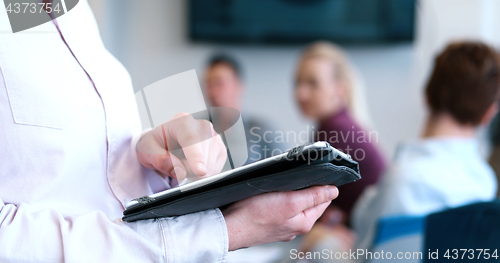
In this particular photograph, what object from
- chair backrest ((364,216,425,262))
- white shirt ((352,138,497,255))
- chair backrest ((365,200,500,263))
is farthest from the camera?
white shirt ((352,138,497,255))

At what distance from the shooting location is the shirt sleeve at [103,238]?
451mm

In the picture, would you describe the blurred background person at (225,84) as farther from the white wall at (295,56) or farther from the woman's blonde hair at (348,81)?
the woman's blonde hair at (348,81)

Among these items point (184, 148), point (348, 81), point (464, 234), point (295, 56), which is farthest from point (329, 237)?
point (295, 56)

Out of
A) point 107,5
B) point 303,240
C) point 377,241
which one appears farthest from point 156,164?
point 107,5

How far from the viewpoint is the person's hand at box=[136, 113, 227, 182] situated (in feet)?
1.59

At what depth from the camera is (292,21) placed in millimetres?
2877

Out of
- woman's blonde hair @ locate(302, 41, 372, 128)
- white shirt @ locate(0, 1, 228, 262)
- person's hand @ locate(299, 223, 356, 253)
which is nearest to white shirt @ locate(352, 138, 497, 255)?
person's hand @ locate(299, 223, 356, 253)

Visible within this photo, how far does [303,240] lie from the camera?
4.99 ft

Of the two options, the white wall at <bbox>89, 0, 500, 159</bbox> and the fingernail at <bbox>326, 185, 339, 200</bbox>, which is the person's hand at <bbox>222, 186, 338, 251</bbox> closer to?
the fingernail at <bbox>326, 185, 339, 200</bbox>

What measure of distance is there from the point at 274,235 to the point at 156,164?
0.61 ft

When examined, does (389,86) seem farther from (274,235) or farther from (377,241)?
(274,235)

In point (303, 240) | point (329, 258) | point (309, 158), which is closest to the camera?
point (309, 158)

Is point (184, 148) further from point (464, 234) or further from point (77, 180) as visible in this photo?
point (464, 234)

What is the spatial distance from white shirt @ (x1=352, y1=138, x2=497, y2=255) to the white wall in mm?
1640
